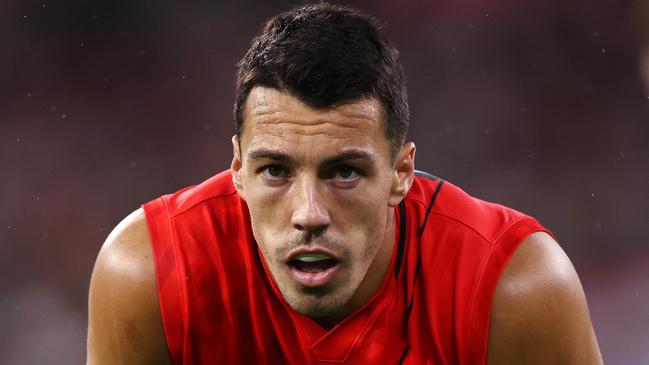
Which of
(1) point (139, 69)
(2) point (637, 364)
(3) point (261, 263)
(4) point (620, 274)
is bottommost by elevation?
(2) point (637, 364)

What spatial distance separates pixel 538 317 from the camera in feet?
9.21

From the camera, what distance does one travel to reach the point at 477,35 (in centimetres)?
623

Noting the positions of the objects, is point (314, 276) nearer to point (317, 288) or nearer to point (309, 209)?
point (317, 288)

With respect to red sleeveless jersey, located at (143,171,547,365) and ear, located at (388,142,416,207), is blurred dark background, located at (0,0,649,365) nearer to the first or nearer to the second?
red sleeveless jersey, located at (143,171,547,365)

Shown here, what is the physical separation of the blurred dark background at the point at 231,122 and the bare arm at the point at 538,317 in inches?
118

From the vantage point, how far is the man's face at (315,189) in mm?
2529

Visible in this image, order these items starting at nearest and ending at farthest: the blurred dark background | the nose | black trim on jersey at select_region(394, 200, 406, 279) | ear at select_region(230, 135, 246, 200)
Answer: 1. the nose
2. ear at select_region(230, 135, 246, 200)
3. black trim on jersey at select_region(394, 200, 406, 279)
4. the blurred dark background

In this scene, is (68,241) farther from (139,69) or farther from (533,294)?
(533,294)

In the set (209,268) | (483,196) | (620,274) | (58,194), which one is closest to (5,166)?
(58,194)

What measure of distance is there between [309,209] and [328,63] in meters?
0.40

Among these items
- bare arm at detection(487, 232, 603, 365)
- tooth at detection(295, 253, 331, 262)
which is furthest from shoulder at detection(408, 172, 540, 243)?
tooth at detection(295, 253, 331, 262)

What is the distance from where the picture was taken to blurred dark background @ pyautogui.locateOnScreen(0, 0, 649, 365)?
585 centimetres

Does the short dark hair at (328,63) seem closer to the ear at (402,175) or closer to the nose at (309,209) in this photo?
the ear at (402,175)

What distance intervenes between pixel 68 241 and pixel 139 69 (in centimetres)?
112
